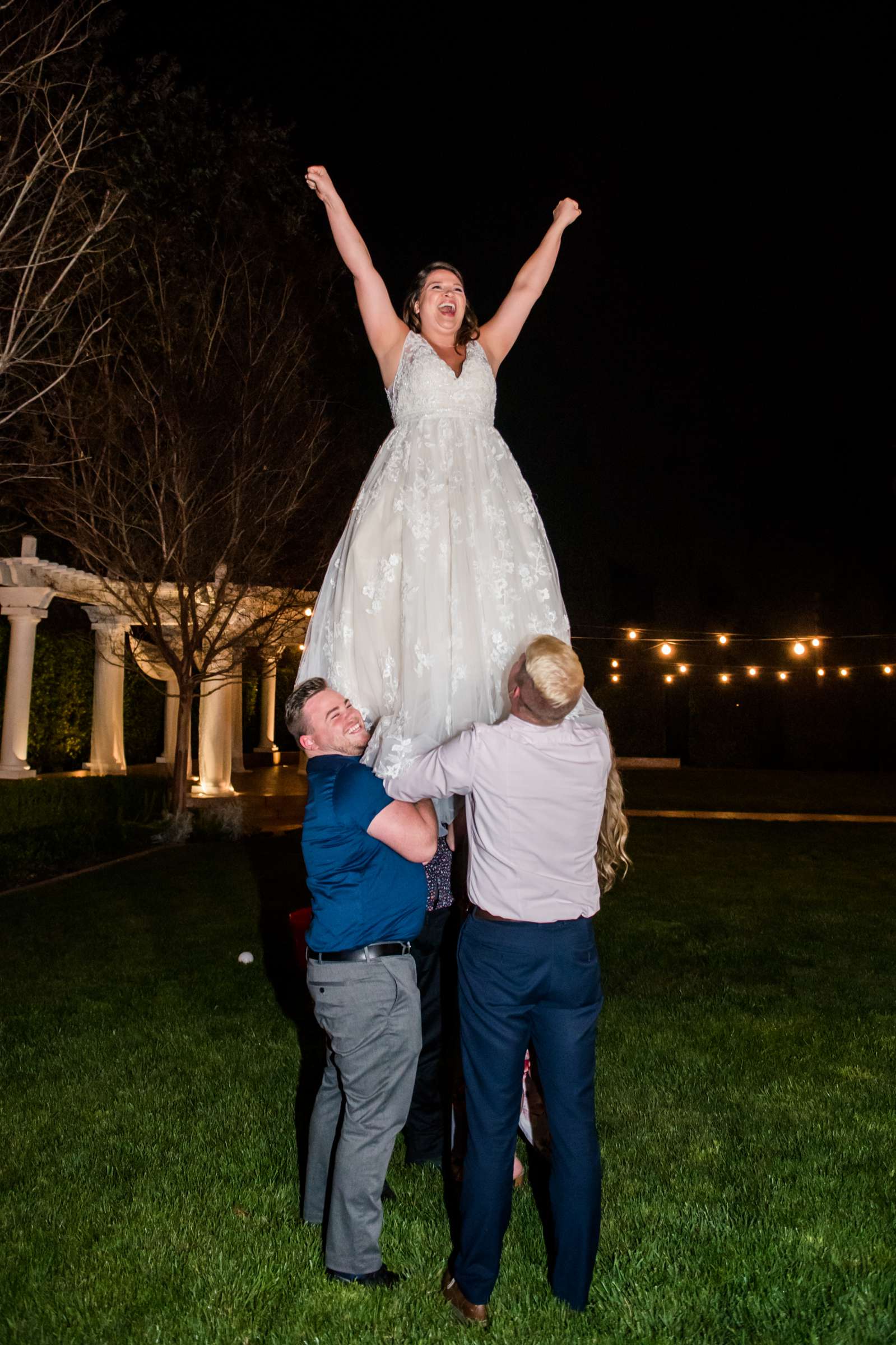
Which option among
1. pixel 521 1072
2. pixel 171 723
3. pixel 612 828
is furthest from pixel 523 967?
pixel 171 723

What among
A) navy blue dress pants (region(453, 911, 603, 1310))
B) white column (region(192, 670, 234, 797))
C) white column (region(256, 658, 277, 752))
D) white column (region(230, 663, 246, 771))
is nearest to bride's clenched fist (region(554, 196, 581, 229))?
navy blue dress pants (region(453, 911, 603, 1310))

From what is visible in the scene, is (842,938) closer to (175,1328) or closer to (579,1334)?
(579,1334)

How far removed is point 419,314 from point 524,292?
49cm

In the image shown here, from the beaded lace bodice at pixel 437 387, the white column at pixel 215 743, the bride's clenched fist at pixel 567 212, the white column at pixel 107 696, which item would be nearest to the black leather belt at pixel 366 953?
the beaded lace bodice at pixel 437 387

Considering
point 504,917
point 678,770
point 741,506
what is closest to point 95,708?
point 504,917

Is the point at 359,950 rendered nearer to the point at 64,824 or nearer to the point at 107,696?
the point at 64,824

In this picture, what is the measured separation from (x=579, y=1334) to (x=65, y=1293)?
1461 millimetres

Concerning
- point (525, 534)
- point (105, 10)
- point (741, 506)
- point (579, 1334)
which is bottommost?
point (579, 1334)

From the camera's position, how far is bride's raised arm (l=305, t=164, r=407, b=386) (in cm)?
326

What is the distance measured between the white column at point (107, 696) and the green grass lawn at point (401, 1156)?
738 cm

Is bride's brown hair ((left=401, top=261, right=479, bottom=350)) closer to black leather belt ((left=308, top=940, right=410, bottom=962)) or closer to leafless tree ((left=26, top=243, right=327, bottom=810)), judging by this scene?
black leather belt ((left=308, top=940, right=410, bottom=962))

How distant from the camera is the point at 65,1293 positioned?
9.39 ft

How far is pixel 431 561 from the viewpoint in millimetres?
2936

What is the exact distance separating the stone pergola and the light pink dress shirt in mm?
9927
